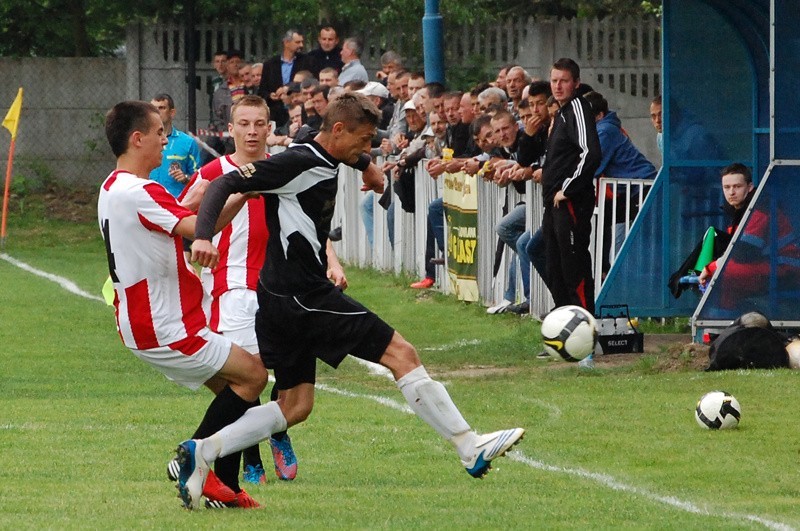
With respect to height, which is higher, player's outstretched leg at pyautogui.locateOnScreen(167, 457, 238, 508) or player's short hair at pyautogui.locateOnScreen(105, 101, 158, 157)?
player's short hair at pyautogui.locateOnScreen(105, 101, 158, 157)

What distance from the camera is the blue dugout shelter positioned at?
39.9ft

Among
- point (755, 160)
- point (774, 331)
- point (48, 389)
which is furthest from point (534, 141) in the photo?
point (48, 389)

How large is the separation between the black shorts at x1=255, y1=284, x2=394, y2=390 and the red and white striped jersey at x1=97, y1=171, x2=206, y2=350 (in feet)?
1.10

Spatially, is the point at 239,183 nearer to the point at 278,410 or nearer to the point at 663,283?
the point at 278,410

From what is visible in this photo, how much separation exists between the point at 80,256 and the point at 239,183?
17.0m

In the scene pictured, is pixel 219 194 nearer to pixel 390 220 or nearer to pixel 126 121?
pixel 126 121

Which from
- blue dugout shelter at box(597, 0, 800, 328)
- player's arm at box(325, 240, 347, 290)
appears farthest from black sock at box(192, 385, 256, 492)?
blue dugout shelter at box(597, 0, 800, 328)

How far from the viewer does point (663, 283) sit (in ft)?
44.0

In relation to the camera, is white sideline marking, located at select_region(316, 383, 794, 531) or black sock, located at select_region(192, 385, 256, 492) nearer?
white sideline marking, located at select_region(316, 383, 794, 531)

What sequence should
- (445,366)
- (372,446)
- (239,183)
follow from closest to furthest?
(239,183), (372,446), (445,366)

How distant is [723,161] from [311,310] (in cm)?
764

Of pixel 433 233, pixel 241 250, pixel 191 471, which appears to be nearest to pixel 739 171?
pixel 241 250

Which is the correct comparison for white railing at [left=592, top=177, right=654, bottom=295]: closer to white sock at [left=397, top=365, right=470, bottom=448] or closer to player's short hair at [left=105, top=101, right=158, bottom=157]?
white sock at [left=397, top=365, right=470, bottom=448]

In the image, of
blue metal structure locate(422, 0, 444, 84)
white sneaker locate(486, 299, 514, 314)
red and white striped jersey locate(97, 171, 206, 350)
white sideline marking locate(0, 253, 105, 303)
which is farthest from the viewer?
blue metal structure locate(422, 0, 444, 84)
